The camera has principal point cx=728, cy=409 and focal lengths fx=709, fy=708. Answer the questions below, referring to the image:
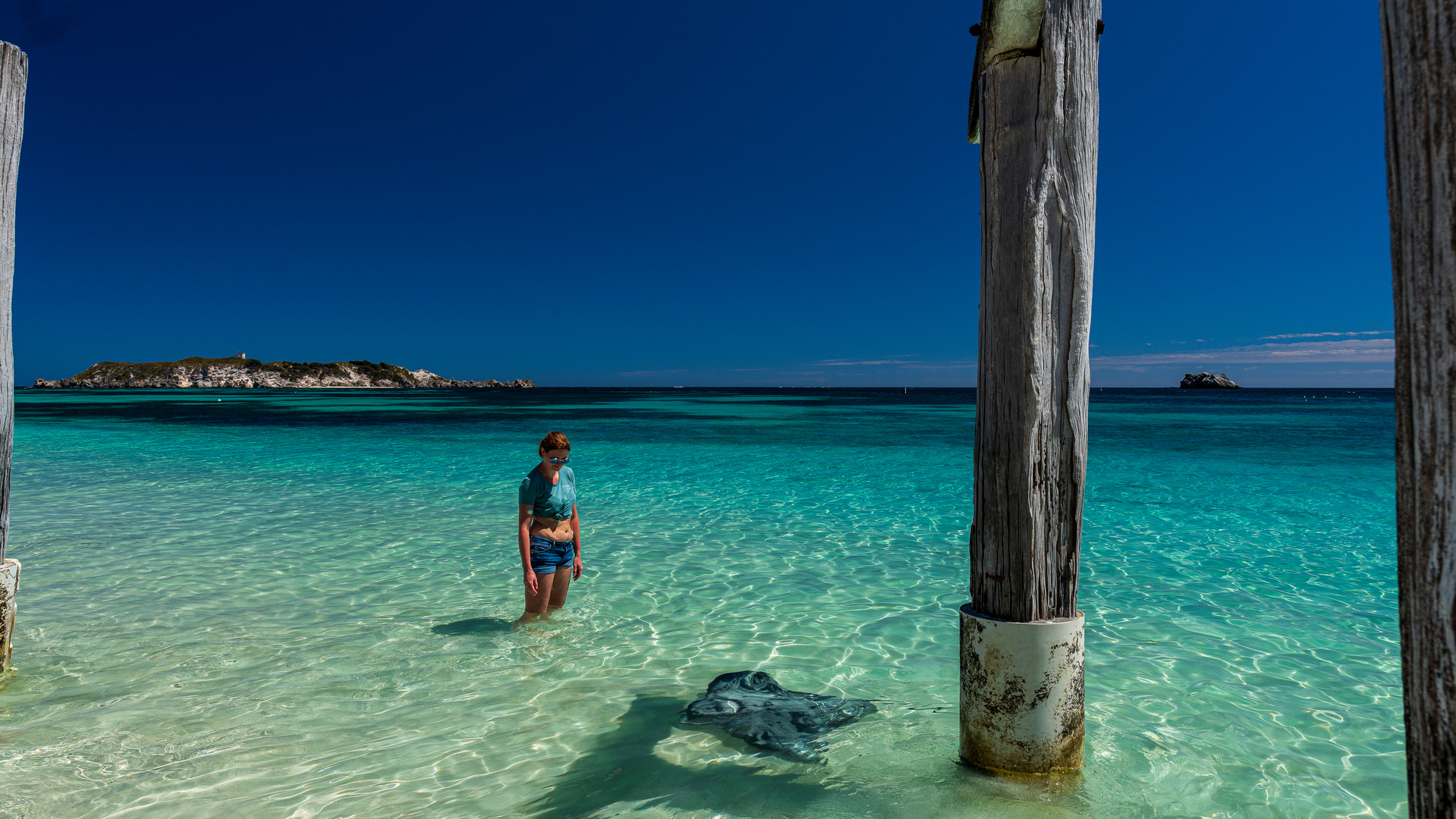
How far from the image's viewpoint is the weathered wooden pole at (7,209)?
3.67 m

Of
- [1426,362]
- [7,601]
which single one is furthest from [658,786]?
[7,601]

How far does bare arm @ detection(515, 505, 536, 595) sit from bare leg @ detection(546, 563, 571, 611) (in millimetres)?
313

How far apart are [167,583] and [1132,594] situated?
8.87 m

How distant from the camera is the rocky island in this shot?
459 feet

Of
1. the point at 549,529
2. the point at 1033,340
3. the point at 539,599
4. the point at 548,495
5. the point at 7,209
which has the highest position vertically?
the point at 7,209

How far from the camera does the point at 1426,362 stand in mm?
1100

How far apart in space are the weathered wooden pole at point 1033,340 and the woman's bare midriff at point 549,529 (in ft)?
11.4

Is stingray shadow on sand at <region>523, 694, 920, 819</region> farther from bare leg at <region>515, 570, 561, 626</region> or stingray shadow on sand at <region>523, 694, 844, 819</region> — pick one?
bare leg at <region>515, 570, 561, 626</region>

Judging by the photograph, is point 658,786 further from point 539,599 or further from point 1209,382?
point 1209,382

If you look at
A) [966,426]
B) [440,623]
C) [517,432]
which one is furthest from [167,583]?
[966,426]

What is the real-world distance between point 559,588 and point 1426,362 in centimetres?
552

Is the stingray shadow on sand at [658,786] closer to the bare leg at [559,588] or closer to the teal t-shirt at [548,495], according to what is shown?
the teal t-shirt at [548,495]

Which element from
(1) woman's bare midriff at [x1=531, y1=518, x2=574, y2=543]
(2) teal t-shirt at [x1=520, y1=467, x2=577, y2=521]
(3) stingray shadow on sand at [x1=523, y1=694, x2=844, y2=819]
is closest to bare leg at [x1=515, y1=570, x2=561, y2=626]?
(1) woman's bare midriff at [x1=531, y1=518, x2=574, y2=543]

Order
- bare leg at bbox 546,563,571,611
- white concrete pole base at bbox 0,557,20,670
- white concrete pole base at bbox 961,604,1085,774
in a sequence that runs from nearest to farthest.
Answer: white concrete pole base at bbox 961,604,1085,774
white concrete pole base at bbox 0,557,20,670
bare leg at bbox 546,563,571,611
